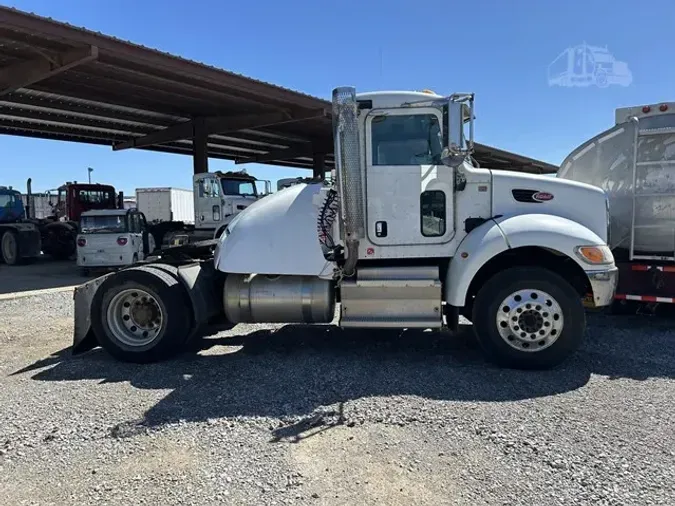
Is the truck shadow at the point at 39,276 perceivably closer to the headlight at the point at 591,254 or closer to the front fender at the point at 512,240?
the front fender at the point at 512,240

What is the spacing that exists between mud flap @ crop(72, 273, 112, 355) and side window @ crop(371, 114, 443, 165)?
346cm

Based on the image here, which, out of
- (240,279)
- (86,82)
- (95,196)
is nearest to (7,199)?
(95,196)

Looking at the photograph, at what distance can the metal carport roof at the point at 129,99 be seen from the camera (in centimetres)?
1241

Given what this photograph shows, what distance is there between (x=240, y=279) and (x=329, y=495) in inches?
128

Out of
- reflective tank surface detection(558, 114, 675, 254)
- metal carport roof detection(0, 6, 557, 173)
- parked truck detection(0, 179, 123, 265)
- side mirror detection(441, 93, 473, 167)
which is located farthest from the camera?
parked truck detection(0, 179, 123, 265)

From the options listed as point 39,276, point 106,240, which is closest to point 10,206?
point 39,276

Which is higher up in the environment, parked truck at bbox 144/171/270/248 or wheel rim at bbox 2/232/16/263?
parked truck at bbox 144/171/270/248

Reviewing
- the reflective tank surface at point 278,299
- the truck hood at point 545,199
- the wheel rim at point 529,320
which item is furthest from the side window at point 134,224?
the wheel rim at point 529,320

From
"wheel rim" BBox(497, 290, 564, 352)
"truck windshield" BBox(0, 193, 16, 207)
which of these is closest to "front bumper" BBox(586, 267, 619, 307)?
"wheel rim" BBox(497, 290, 564, 352)

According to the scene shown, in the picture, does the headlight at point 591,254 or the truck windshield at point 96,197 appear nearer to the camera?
the headlight at point 591,254

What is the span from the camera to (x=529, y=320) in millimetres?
5309

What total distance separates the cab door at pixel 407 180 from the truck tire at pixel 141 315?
232 centimetres

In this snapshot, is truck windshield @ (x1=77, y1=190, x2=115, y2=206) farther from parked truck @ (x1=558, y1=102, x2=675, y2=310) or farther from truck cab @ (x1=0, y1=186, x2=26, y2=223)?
parked truck @ (x1=558, y1=102, x2=675, y2=310)

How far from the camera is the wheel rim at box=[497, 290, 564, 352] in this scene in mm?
5234
